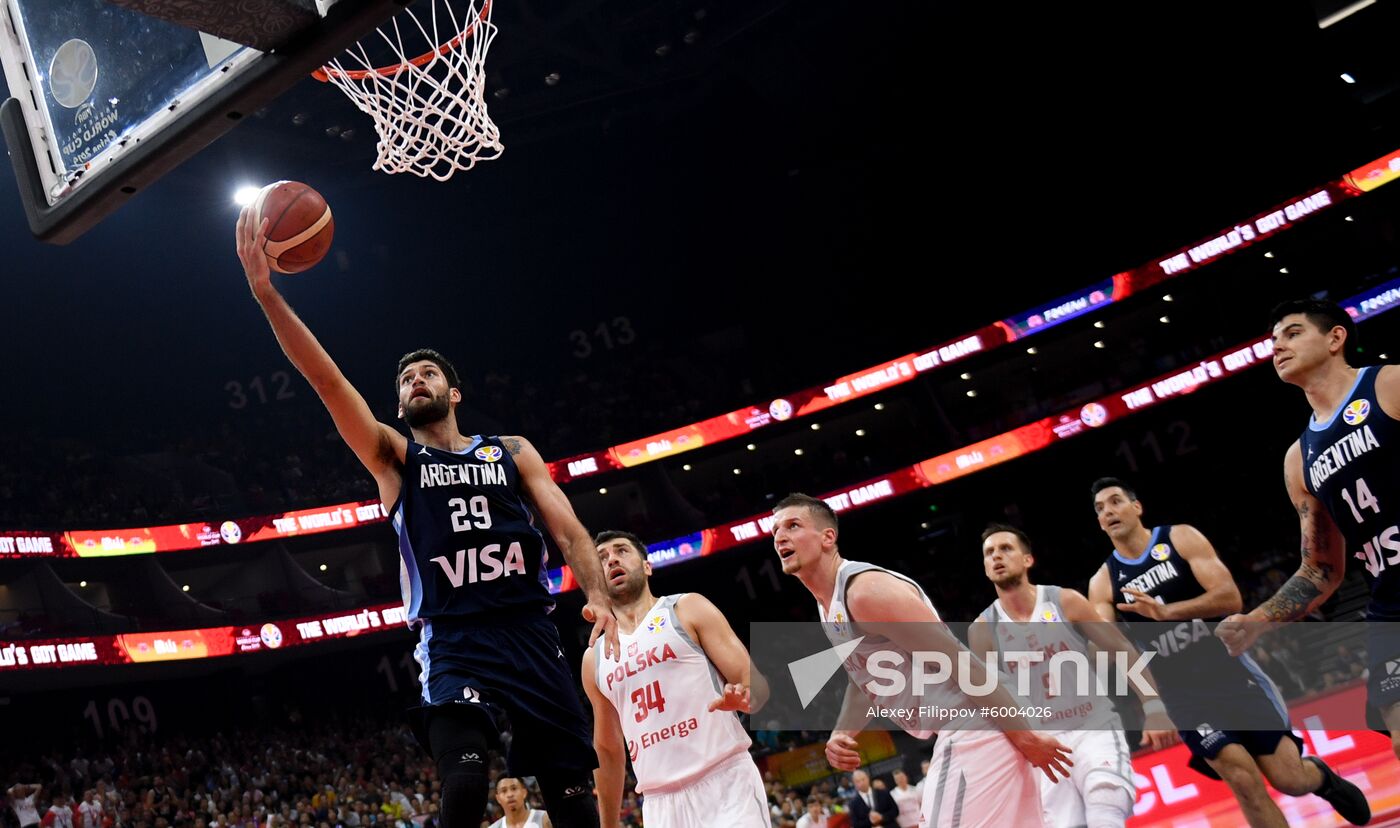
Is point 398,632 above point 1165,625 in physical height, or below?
above

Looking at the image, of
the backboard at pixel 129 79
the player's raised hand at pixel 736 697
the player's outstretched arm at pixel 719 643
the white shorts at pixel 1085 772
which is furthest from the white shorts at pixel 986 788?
the backboard at pixel 129 79

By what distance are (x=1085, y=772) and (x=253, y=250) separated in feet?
16.3

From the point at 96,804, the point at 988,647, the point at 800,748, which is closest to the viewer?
the point at 988,647

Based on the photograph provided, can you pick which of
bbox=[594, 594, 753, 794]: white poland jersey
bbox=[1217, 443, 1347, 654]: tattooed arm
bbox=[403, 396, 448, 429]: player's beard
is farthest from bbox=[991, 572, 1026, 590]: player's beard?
bbox=[403, 396, 448, 429]: player's beard

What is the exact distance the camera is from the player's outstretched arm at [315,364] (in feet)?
13.4

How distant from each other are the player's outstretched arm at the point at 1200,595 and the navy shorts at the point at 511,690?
349 centimetres

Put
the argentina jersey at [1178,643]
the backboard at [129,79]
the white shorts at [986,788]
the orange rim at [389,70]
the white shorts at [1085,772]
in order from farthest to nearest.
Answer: the orange rim at [389,70], the argentina jersey at [1178,643], the white shorts at [1085,772], the white shorts at [986,788], the backboard at [129,79]

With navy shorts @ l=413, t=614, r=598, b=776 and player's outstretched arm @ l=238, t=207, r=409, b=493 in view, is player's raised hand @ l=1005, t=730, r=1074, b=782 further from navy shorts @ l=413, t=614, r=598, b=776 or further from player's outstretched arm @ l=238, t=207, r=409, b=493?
player's outstretched arm @ l=238, t=207, r=409, b=493

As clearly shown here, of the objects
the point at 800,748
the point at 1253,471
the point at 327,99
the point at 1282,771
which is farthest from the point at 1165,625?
the point at 1253,471

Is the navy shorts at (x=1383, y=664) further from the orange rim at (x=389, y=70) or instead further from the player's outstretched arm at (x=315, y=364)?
the orange rim at (x=389, y=70)

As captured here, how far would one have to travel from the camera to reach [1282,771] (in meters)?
6.49

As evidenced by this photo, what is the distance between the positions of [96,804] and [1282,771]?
53.5 ft

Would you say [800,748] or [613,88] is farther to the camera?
[613,88]

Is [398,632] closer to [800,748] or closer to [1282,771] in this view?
[800,748]
